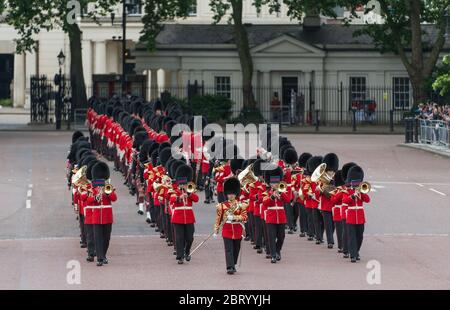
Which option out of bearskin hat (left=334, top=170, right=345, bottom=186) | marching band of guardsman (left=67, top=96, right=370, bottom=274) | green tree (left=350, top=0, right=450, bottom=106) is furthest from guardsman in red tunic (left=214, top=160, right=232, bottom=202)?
green tree (left=350, top=0, right=450, bottom=106)

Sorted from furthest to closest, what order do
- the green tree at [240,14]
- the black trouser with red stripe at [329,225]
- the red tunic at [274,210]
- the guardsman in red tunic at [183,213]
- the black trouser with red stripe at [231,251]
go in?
1. the green tree at [240,14]
2. the black trouser with red stripe at [329,225]
3. the red tunic at [274,210]
4. the guardsman in red tunic at [183,213]
5. the black trouser with red stripe at [231,251]

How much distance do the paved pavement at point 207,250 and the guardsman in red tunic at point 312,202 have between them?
0.94ft

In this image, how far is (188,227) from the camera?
22.2 metres

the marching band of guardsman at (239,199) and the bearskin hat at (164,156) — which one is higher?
the bearskin hat at (164,156)

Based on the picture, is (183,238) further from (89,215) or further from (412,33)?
(412,33)

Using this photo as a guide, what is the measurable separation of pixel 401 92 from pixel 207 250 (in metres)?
42.1

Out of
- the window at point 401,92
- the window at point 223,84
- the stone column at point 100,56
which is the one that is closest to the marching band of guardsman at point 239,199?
the window at point 401,92

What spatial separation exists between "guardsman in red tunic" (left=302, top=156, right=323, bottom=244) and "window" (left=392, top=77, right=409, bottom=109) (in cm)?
3944

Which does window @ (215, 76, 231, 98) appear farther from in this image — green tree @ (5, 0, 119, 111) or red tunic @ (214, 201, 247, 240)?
red tunic @ (214, 201, 247, 240)

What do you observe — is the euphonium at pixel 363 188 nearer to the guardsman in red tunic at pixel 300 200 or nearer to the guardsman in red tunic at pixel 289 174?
the guardsman in red tunic at pixel 300 200

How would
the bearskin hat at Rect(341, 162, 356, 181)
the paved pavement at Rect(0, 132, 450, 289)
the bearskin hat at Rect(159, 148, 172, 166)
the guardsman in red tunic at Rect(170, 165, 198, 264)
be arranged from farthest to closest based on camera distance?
the bearskin hat at Rect(159, 148, 172, 166), the bearskin hat at Rect(341, 162, 356, 181), the guardsman in red tunic at Rect(170, 165, 198, 264), the paved pavement at Rect(0, 132, 450, 289)

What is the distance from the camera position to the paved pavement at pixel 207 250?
19.9 metres

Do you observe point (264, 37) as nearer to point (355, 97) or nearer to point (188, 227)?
point (355, 97)

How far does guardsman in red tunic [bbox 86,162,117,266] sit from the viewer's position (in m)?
22.1
